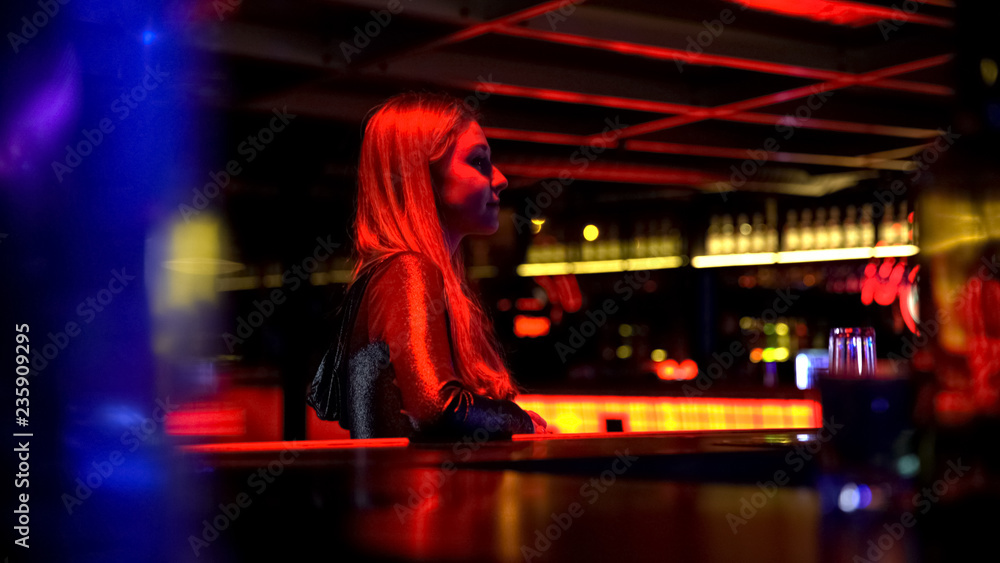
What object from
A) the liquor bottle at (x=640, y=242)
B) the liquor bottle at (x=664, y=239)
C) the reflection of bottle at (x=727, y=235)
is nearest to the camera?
the reflection of bottle at (x=727, y=235)

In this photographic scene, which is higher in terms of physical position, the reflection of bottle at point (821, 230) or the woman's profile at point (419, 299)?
the reflection of bottle at point (821, 230)

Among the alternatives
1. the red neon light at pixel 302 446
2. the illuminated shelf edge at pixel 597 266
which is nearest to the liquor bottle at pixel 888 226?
the illuminated shelf edge at pixel 597 266

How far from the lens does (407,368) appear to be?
1.61m

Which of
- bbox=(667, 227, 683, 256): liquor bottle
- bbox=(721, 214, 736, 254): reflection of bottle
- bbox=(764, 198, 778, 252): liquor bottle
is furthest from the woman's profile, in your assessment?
bbox=(667, 227, 683, 256): liquor bottle

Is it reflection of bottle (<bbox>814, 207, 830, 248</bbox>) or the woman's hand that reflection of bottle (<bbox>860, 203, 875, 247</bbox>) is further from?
the woman's hand

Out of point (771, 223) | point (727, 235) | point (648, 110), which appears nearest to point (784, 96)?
point (648, 110)

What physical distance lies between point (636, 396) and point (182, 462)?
5.69 meters

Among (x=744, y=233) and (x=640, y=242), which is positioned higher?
(x=640, y=242)

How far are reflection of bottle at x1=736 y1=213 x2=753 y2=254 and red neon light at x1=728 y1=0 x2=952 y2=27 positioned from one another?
4168mm

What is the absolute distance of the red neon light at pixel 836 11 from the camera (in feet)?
13.6

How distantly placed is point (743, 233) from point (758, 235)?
8.1 inches

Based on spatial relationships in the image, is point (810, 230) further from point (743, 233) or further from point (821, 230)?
point (743, 233)

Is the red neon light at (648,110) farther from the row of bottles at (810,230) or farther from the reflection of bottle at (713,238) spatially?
the reflection of bottle at (713,238)

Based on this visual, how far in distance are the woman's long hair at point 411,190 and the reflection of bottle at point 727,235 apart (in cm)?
730
